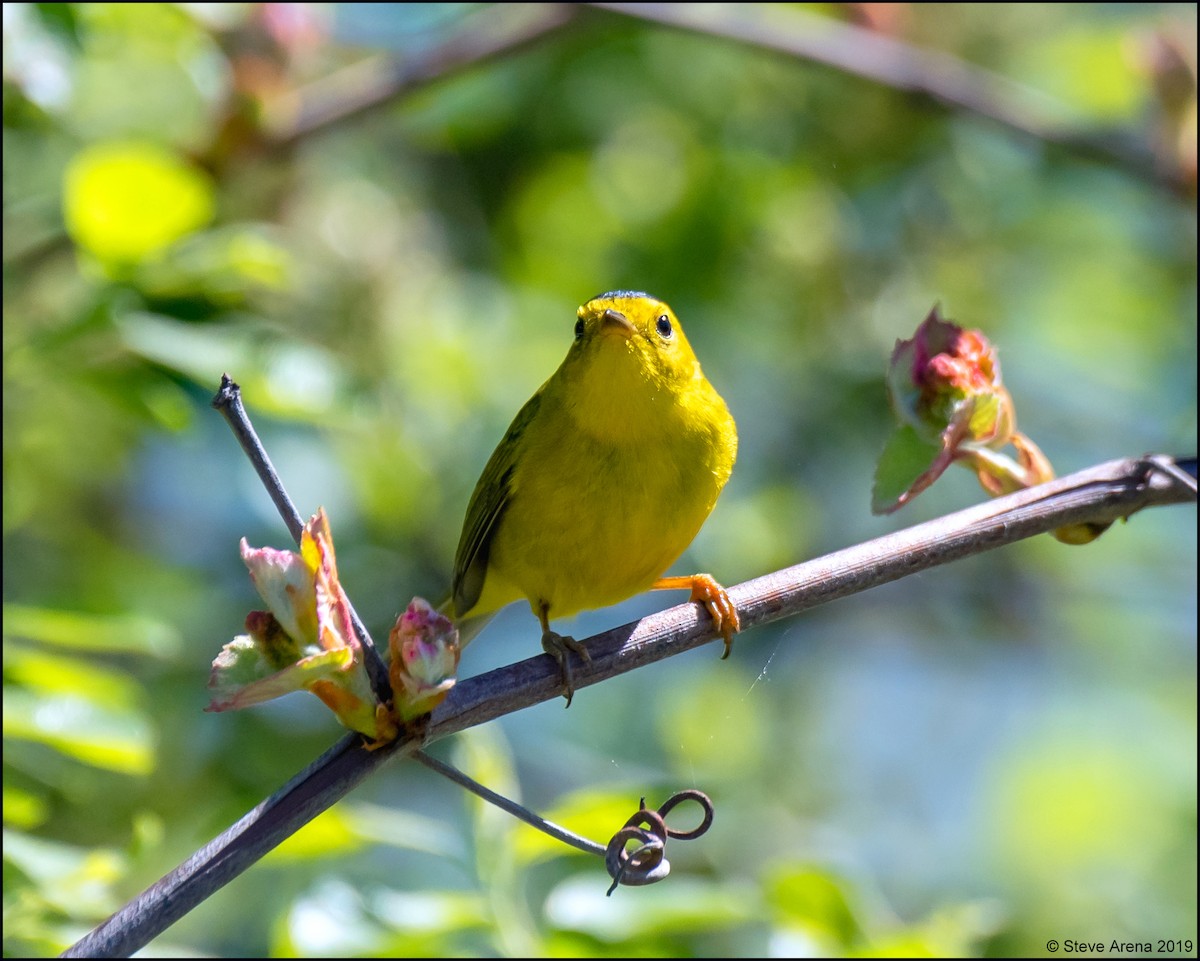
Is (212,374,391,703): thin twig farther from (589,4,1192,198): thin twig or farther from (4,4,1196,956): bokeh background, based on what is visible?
(589,4,1192,198): thin twig

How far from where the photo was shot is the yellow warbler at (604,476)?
3.26m

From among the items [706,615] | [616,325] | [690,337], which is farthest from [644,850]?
[690,337]

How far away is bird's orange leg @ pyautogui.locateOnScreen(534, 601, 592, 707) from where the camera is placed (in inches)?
76.7

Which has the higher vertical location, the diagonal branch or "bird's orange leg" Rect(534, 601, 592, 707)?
the diagonal branch

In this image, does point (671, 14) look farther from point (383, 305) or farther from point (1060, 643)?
point (1060, 643)

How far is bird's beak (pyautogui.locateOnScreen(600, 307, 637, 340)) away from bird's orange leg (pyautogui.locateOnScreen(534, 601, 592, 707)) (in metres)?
0.74

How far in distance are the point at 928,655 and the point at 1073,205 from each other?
7.32ft

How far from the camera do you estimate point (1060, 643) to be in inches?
243

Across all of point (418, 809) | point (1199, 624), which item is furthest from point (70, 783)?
point (1199, 624)

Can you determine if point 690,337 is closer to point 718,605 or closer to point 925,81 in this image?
point 925,81

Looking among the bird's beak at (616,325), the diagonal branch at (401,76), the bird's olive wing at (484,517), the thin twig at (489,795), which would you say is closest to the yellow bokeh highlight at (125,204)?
the diagonal branch at (401,76)

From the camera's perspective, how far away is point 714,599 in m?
2.84

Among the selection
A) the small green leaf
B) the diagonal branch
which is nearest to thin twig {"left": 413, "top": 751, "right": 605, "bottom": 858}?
the small green leaf

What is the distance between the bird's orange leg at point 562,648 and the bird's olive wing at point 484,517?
0.23 m
